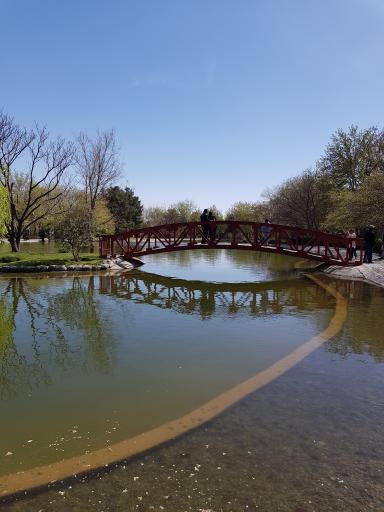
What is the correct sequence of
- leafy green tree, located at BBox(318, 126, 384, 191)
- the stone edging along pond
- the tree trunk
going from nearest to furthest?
the stone edging along pond < the tree trunk < leafy green tree, located at BBox(318, 126, 384, 191)

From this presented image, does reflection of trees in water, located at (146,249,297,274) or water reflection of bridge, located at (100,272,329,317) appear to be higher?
reflection of trees in water, located at (146,249,297,274)

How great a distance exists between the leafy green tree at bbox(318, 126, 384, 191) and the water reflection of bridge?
2320 cm

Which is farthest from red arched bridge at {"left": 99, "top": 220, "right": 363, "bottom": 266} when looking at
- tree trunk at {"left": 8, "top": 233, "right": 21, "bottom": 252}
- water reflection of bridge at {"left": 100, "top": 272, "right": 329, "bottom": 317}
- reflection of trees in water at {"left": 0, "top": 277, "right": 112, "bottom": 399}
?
reflection of trees in water at {"left": 0, "top": 277, "right": 112, "bottom": 399}

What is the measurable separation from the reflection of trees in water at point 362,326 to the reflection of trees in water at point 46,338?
493 centimetres

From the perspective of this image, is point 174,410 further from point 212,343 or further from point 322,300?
point 322,300

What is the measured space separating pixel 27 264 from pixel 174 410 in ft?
57.0

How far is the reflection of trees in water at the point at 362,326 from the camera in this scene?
8617mm

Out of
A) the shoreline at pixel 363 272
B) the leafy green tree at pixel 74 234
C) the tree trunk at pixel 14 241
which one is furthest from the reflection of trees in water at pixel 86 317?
the tree trunk at pixel 14 241

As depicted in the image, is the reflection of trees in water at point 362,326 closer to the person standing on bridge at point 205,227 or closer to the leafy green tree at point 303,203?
the person standing on bridge at point 205,227

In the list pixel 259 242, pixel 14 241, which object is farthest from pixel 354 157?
pixel 14 241

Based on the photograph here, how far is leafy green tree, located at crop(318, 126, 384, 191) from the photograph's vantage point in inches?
1503

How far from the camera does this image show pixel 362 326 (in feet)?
34.9

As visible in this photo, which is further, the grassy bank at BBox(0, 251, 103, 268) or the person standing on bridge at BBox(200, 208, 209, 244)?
the person standing on bridge at BBox(200, 208, 209, 244)

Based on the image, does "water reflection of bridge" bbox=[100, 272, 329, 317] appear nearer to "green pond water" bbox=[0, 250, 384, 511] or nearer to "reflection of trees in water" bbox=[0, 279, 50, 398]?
"green pond water" bbox=[0, 250, 384, 511]
